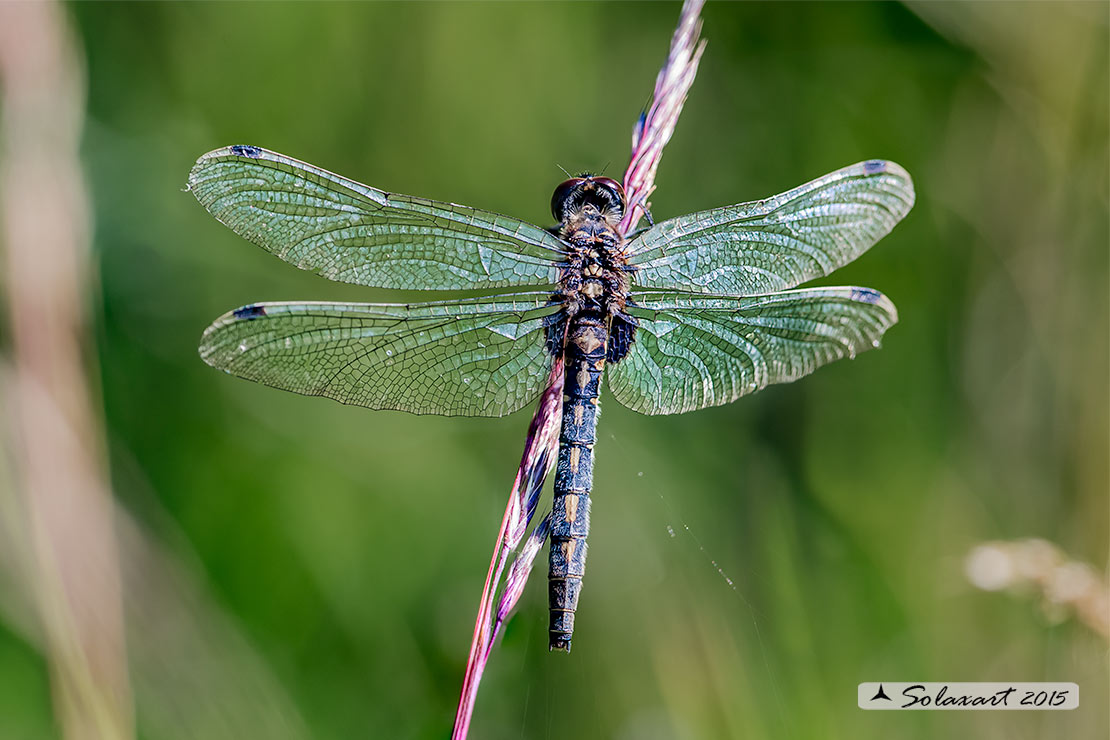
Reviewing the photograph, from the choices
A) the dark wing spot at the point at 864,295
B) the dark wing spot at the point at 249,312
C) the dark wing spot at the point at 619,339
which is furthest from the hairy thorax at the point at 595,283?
the dark wing spot at the point at 249,312

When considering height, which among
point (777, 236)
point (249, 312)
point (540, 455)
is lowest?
point (540, 455)

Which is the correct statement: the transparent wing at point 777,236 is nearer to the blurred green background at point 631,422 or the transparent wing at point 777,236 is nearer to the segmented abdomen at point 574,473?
the segmented abdomen at point 574,473

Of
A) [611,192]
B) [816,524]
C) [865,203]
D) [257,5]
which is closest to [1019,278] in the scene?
[865,203]

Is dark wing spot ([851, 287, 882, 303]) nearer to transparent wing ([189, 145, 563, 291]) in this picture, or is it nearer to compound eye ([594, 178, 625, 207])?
compound eye ([594, 178, 625, 207])

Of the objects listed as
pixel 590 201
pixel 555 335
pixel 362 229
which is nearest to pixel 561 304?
pixel 555 335

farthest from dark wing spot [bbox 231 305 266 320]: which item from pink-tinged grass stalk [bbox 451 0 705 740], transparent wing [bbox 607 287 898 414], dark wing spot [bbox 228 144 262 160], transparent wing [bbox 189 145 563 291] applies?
transparent wing [bbox 607 287 898 414]

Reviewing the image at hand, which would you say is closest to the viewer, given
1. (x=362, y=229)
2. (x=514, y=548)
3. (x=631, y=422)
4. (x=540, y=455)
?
(x=514, y=548)

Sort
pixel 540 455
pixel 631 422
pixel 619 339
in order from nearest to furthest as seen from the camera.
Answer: pixel 540 455 → pixel 619 339 → pixel 631 422

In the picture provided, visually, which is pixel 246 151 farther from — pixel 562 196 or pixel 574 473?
pixel 574 473
